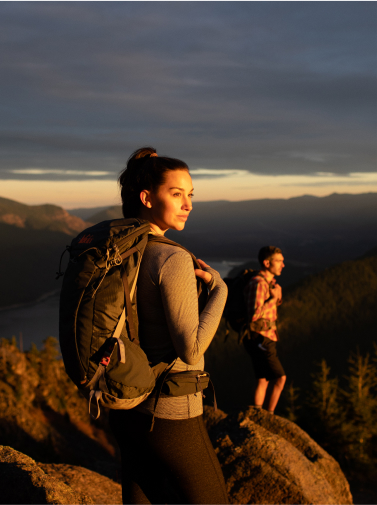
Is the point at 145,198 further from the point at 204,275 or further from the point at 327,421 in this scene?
the point at 327,421

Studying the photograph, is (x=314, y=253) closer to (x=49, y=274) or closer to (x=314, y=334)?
(x=49, y=274)

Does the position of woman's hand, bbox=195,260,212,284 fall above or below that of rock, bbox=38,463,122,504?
above

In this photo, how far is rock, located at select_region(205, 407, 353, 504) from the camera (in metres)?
4.27

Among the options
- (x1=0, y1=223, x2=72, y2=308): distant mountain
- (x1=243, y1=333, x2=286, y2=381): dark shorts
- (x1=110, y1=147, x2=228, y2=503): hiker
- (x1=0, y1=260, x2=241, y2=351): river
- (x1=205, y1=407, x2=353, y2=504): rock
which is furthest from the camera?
(x1=0, y1=223, x2=72, y2=308): distant mountain

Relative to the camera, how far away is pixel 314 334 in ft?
182

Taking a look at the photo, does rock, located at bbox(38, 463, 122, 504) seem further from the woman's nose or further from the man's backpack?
the woman's nose

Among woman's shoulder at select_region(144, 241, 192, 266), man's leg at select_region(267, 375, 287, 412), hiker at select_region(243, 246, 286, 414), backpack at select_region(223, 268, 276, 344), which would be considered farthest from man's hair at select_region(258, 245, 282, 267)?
woman's shoulder at select_region(144, 241, 192, 266)

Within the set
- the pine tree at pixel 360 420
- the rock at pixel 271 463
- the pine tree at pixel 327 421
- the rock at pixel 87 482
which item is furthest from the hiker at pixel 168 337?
the pine tree at pixel 360 420

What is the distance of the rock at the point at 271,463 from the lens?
14.0 ft

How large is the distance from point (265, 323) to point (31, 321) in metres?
116

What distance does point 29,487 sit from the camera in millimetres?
2635

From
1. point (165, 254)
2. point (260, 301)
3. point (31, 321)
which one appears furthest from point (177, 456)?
point (31, 321)

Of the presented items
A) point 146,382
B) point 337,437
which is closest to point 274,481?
point 146,382

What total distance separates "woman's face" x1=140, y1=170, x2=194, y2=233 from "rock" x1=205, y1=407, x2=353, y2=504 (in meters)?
3.49
